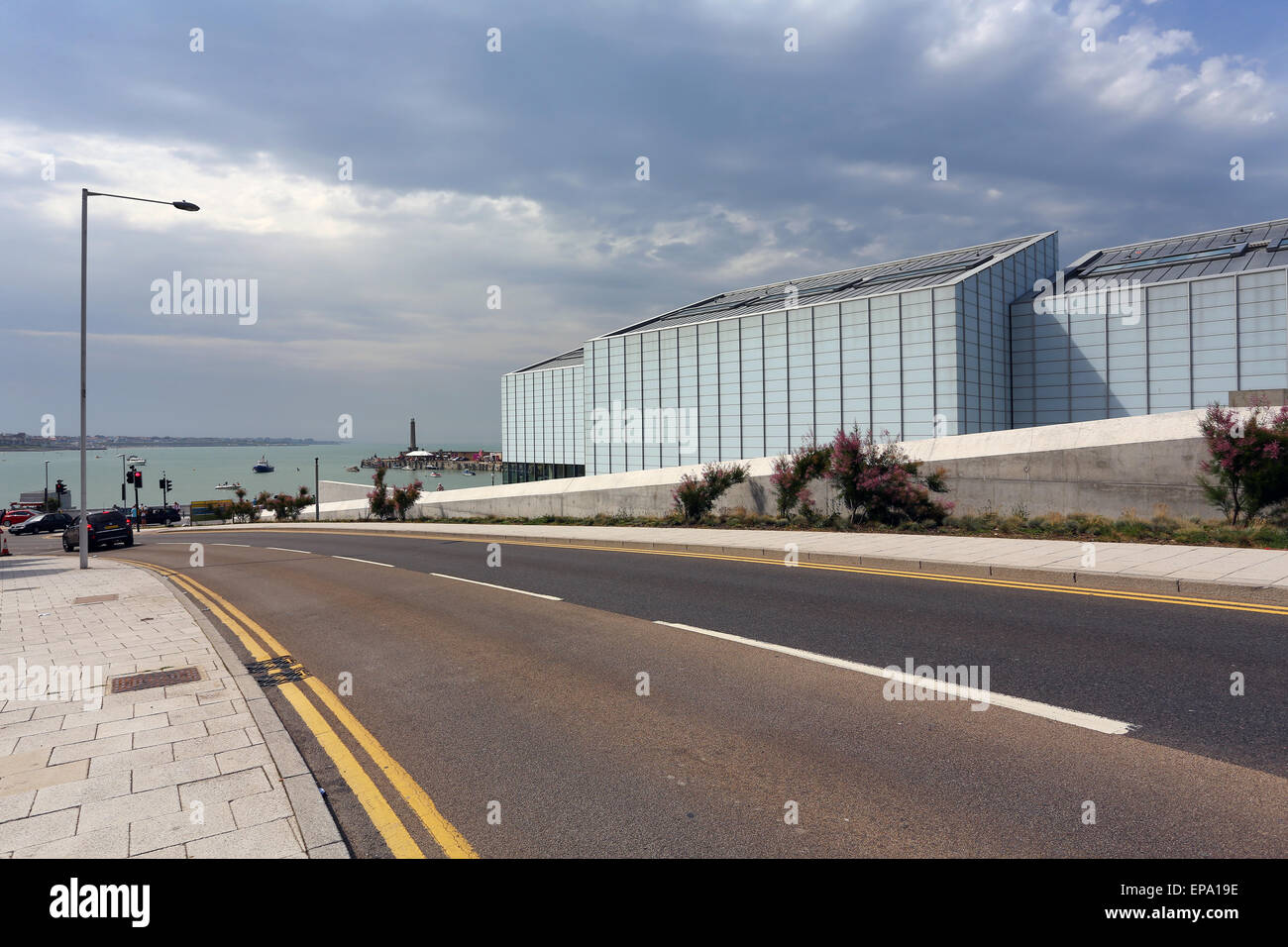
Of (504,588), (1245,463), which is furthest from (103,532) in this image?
(1245,463)

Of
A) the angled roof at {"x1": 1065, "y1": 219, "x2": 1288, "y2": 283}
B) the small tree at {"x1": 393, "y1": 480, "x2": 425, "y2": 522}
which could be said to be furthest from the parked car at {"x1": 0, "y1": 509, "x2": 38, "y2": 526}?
the angled roof at {"x1": 1065, "y1": 219, "x2": 1288, "y2": 283}

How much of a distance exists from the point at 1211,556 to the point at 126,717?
13.8 meters

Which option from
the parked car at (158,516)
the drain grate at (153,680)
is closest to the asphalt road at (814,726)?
the drain grate at (153,680)

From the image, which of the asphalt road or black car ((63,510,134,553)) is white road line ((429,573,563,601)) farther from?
black car ((63,510,134,553))

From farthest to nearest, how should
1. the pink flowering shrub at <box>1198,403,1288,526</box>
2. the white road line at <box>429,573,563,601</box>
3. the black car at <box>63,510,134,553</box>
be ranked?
the black car at <box>63,510,134,553</box>, the pink flowering shrub at <box>1198,403,1288,526</box>, the white road line at <box>429,573,563,601</box>

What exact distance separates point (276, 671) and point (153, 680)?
3.58ft

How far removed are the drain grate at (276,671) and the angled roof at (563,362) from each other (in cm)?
5498

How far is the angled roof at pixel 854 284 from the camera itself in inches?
1513

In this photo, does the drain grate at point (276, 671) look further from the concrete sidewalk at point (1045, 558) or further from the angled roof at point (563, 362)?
the angled roof at point (563, 362)

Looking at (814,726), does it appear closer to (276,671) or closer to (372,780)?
(372,780)

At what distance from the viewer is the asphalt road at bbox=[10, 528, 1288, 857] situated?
365 cm

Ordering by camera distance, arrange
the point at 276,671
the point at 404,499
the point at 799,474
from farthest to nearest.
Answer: the point at 404,499, the point at 799,474, the point at 276,671

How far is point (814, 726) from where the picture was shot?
16.7 ft

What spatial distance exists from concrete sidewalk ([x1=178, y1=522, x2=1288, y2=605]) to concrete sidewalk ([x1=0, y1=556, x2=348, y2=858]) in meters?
9.70
